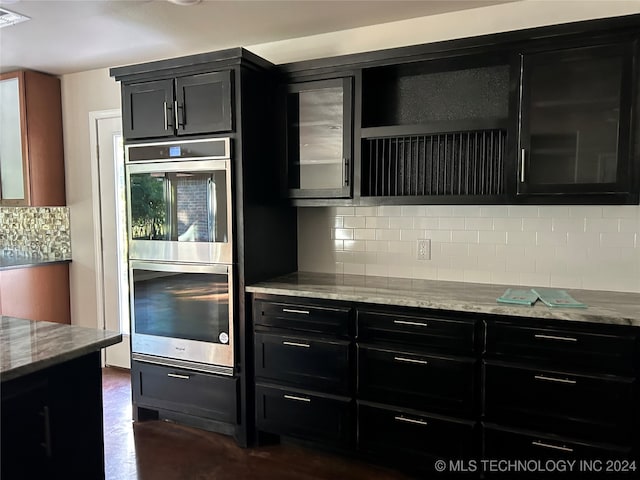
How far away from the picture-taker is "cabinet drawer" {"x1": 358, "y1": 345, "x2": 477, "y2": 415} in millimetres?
2264

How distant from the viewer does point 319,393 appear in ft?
8.45

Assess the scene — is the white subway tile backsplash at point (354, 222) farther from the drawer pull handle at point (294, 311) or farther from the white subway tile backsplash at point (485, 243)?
the drawer pull handle at point (294, 311)

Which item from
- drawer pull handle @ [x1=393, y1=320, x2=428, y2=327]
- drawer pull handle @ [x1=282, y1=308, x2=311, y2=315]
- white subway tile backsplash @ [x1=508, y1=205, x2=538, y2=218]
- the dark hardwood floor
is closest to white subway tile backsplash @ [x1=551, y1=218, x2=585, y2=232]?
white subway tile backsplash @ [x1=508, y1=205, x2=538, y2=218]

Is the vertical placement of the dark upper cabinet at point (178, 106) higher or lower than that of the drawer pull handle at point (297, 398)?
higher

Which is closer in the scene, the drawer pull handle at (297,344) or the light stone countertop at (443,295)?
the light stone countertop at (443,295)

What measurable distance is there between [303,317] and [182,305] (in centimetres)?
80

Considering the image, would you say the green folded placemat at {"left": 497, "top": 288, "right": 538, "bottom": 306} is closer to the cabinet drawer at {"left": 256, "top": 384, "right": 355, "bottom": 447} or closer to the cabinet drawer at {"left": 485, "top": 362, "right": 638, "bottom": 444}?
the cabinet drawer at {"left": 485, "top": 362, "right": 638, "bottom": 444}

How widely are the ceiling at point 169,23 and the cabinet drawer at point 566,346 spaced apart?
178 cm

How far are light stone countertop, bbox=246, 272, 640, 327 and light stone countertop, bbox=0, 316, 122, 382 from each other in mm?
1095

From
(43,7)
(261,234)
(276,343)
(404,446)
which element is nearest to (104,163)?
(43,7)

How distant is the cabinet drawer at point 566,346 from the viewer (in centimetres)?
198

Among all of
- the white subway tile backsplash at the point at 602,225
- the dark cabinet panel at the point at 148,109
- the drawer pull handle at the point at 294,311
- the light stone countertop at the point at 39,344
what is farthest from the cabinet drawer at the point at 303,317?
the white subway tile backsplash at the point at 602,225

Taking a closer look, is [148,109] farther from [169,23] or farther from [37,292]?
[37,292]

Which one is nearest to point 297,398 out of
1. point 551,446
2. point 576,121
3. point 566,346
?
point 551,446
